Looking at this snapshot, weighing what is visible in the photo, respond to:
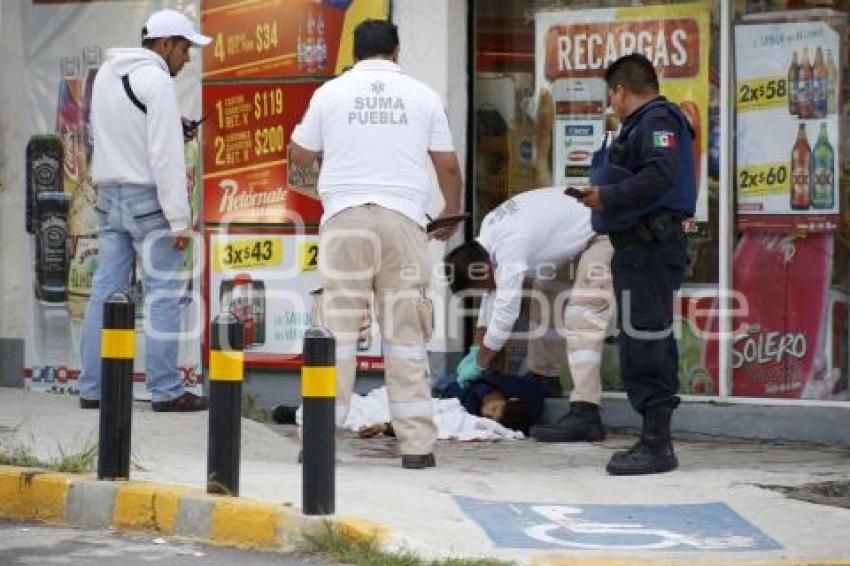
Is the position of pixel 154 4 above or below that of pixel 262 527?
above

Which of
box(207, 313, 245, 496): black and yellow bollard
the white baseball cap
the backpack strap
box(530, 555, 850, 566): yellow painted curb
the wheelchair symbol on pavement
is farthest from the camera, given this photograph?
the white baseball cap

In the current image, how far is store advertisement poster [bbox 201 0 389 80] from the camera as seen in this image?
438 inches

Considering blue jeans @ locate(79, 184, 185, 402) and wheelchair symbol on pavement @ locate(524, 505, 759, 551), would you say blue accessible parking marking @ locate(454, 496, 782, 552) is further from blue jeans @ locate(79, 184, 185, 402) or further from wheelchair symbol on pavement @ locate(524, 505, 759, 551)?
blue jeans @ locate(79, 184, 185, 402)

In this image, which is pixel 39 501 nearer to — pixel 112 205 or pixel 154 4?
pixel 112 205

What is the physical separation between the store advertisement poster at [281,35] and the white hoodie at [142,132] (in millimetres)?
1075

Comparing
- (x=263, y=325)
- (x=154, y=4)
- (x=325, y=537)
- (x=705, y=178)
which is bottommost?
(x=325, y=537)

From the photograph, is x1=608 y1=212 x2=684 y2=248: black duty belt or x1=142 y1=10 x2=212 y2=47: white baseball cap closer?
x1=608 y1=212 x2=684 y2=248: black duty belt

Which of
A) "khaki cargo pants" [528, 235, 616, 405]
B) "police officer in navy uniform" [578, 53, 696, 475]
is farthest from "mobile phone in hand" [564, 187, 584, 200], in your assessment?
"khaki cargo pants" [528, 235, 616, 405]

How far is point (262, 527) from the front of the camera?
750 centimetres

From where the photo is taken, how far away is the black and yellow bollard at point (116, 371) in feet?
26.6

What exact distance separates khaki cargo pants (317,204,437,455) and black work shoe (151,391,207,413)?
1.75m

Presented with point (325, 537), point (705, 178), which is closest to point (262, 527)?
point (325, 537)

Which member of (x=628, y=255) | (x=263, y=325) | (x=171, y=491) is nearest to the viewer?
(x=171, y=491)

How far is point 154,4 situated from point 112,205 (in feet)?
5.86
